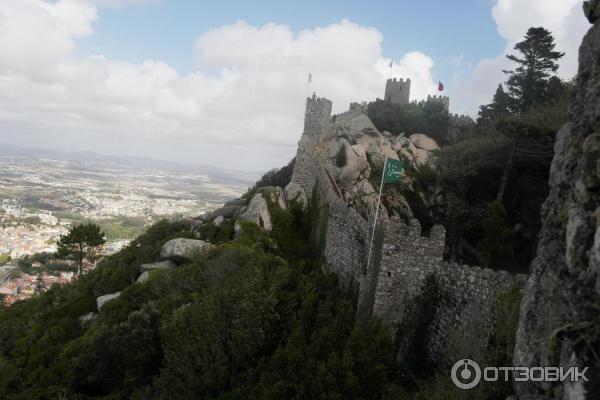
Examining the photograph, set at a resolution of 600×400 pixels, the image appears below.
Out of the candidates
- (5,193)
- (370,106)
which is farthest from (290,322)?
(5,193)

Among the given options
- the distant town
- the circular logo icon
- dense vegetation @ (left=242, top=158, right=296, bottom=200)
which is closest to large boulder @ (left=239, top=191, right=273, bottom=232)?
dense vegetation @ (left=242, top=158, right=296, bottom=200)

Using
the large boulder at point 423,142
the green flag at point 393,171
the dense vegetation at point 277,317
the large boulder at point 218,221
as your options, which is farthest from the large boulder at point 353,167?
the green flag at point 393,171

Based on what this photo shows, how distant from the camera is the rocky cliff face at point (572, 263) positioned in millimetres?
4652

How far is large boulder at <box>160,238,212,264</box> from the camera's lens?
2375 cm

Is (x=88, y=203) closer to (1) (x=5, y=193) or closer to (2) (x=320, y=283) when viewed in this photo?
(1) (x=5, y=193)

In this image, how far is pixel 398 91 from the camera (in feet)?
149

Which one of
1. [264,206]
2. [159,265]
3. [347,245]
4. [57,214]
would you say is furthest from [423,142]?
[57,214]

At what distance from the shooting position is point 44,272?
61000 mm

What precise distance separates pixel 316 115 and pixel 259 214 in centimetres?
1005

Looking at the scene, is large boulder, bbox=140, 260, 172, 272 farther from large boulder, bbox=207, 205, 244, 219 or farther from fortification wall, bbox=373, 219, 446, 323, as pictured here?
fortification wall, bbox=373, 219, 446, 323

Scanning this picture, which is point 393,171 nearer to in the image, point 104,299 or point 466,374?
A: point 466,374

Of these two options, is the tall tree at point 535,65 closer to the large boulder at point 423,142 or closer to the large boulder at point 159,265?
the large boulder at point 423,142

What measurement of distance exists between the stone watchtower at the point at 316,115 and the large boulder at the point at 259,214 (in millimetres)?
7841

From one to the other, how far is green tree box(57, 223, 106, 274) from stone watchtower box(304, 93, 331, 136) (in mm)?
18683
